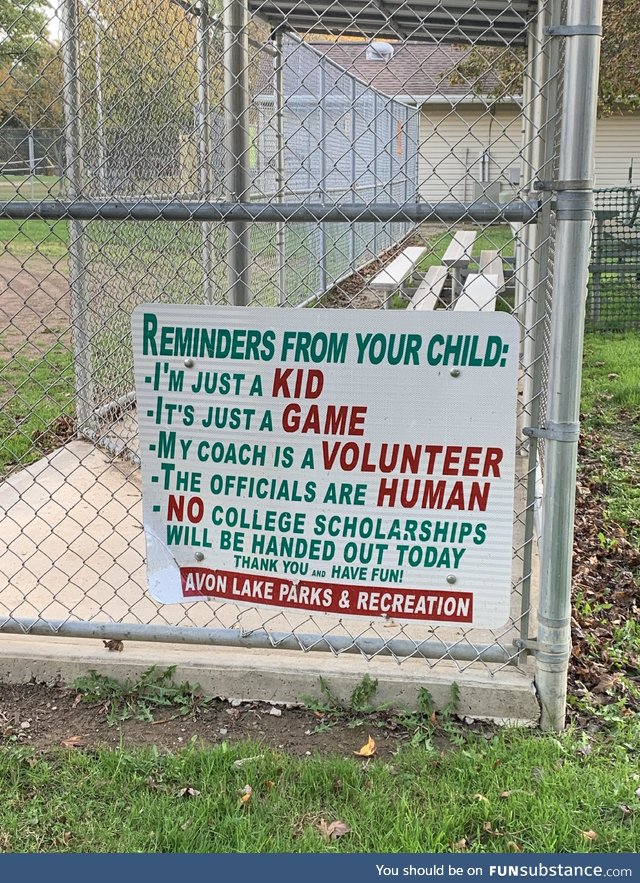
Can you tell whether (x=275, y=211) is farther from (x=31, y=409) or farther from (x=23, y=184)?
(x=23, y=184)

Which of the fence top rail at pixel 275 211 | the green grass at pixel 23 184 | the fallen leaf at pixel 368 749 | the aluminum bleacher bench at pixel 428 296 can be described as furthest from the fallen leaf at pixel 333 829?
the aluminum bleacher bench at pixel 428 296

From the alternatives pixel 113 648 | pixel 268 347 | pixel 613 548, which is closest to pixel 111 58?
pixel 268 347

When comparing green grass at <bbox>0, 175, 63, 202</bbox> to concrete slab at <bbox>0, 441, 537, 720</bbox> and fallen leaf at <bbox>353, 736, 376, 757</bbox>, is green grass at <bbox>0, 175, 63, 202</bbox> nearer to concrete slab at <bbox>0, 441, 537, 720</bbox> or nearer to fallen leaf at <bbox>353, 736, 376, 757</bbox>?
concrete slab at <bbox>0, 441, 537, 720</bbox>

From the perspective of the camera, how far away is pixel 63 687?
3.40m

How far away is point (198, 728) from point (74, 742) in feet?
1.37

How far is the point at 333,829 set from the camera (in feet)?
8.68

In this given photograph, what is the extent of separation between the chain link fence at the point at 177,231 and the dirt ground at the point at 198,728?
0.25 metres

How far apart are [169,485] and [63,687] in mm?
911

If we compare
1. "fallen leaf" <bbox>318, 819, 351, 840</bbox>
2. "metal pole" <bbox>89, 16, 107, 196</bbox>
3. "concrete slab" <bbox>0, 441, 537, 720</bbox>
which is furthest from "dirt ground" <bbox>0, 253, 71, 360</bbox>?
"fallen leaf" <bbox>318, 819, 351, 840</bbox>

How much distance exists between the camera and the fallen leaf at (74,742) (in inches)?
121

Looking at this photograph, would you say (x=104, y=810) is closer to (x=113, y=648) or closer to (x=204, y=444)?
(x=113, y=648)

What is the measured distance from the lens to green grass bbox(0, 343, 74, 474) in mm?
5875

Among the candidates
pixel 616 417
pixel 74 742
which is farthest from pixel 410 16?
pixel 74 742

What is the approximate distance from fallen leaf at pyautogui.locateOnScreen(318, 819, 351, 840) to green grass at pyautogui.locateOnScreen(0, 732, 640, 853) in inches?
0.5
